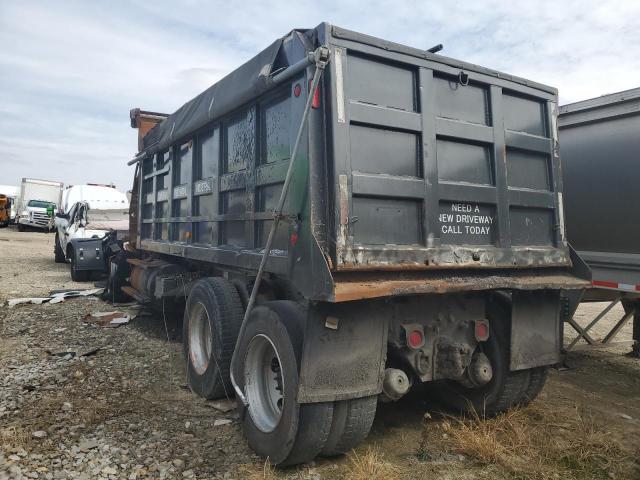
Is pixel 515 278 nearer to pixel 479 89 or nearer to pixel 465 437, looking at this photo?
pixel 465 437

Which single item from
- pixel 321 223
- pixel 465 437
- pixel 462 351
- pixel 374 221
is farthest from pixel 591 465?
pixel 321 223

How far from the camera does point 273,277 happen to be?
377cm

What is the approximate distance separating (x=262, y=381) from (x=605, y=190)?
3.97 m

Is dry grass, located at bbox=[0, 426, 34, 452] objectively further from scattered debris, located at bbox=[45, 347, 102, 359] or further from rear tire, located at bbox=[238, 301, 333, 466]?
scattered debris, located at bbox=[45, 347, 102, 359]

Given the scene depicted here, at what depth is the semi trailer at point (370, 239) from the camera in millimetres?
2938

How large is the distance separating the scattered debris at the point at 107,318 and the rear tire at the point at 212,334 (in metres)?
2.74

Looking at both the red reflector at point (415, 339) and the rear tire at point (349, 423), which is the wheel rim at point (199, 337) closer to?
the rear tire at point (349, 423)

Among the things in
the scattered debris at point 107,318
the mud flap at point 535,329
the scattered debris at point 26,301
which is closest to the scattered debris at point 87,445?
the mud flap at point 535,329

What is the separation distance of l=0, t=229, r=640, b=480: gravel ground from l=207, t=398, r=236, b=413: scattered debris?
0.04 meters

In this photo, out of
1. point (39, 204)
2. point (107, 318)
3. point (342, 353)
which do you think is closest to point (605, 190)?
point (342, 353)

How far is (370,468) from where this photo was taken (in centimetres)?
292

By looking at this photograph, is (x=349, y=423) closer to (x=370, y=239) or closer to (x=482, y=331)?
(x=370, y=239)

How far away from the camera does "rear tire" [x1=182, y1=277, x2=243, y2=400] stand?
4.05 metres

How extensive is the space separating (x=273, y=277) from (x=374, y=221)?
1070mm
